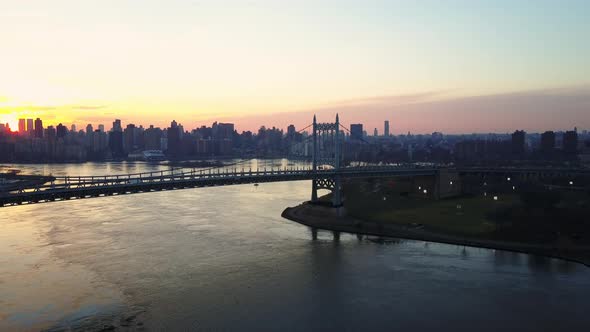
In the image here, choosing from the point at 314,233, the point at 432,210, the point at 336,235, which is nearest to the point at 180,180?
the point at 314,233

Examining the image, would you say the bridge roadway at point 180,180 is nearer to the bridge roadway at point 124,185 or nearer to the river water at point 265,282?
the bridge roadway at point 124,185

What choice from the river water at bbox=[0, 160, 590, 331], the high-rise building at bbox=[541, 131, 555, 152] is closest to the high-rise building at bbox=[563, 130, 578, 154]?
the high-rise building at bbox=[541, 131, 555, 152]

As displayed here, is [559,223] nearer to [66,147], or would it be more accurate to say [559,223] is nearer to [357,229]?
[357,229]

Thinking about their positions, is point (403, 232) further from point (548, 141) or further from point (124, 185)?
point (548, 141)

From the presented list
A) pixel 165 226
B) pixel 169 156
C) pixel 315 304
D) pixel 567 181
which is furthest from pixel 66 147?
pixel 315 304

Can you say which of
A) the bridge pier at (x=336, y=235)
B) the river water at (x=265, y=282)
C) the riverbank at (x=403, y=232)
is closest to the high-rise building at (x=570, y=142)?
the riverbank at (x=403, y=232)

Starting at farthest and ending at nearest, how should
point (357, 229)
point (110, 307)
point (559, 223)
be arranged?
point (357, 229)
point (559, 223)
point (110, 307)
